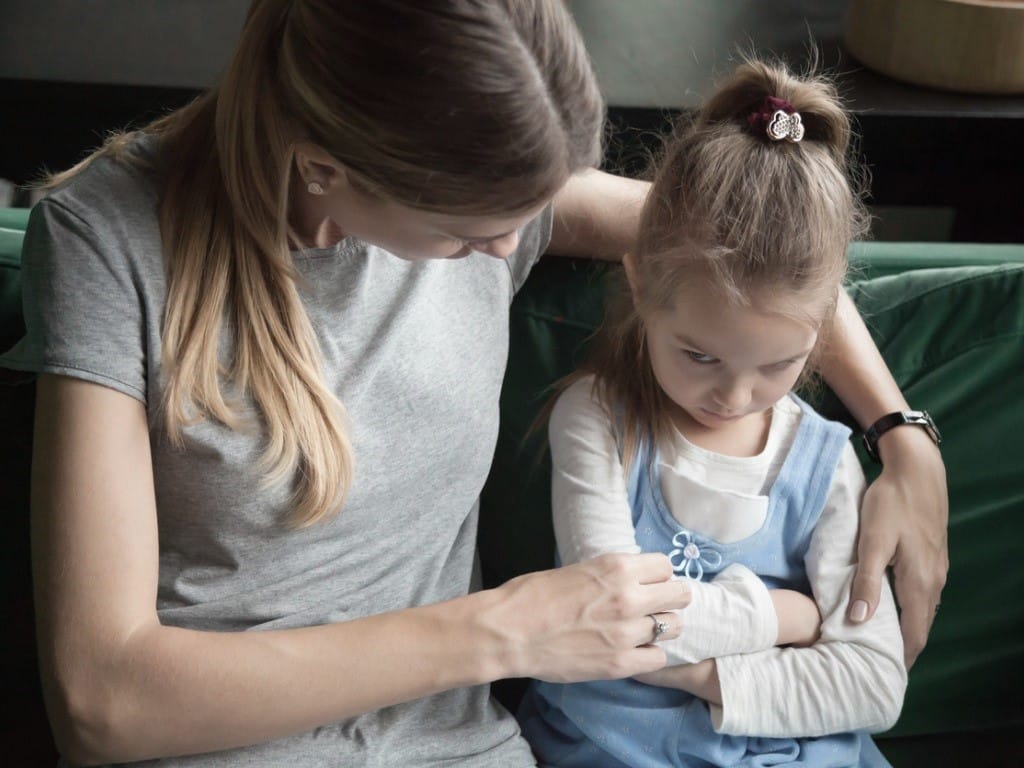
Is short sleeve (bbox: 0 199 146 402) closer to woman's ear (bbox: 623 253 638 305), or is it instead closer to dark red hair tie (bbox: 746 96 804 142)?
woman's ear (bbox: 623 253 638 305)

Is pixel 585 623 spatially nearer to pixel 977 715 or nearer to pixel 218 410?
pixel 218 410

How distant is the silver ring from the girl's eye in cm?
26

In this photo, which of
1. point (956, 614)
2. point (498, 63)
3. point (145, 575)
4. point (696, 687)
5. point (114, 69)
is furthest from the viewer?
point (114, 69)

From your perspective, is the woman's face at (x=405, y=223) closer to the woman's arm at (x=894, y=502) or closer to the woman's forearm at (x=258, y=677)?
the woman's forearm at (x=258, y=677)

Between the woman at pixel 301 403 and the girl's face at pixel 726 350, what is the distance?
0.19 meters

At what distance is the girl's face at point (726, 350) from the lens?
115 centimetres

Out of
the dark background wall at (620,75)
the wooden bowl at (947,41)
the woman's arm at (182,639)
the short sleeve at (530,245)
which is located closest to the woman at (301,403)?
the woman's arm at (182,639)

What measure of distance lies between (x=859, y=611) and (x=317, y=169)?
2.32 ft

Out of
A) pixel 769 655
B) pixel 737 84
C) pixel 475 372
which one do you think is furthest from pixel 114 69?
pixel 769 655

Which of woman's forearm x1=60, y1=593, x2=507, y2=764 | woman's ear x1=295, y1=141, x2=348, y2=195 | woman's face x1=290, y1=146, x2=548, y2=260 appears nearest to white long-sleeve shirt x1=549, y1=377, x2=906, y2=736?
woman's forearm x1=60, y1=593, x2=507, y2=764

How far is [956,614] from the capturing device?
1.50 meters

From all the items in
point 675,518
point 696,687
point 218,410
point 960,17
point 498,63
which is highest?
point 498,63

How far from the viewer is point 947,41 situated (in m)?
1.76

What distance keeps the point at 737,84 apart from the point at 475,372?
0.41m
